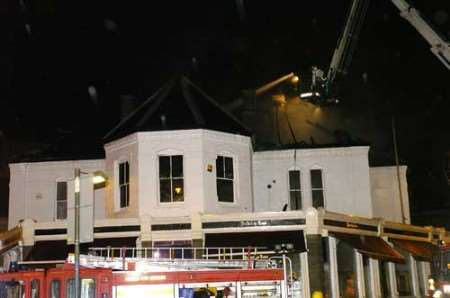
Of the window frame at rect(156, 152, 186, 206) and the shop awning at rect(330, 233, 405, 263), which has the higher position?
the window frame at rect(156, 152, 186, 206)

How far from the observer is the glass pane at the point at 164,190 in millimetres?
20828

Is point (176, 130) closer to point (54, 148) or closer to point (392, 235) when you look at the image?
point (54, 148)


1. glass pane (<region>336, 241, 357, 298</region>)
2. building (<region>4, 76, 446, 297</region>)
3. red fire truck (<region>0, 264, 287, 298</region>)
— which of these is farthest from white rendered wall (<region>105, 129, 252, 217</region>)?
red fire truck (<region>0, 264, 287, 298</region>)

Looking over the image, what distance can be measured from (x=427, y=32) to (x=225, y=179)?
8424mm

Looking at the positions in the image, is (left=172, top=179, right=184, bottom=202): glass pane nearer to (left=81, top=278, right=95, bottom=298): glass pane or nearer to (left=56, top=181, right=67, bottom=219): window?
(left=56, top=181, right=67, bottom=219): window

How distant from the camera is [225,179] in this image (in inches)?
853

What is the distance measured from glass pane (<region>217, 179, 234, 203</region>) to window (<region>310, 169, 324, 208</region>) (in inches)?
153

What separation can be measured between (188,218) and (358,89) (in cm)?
2016

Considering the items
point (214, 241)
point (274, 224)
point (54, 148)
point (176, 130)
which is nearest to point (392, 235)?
point (274, 224)

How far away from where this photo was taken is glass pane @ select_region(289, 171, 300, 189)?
2403 cm

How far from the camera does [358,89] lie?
120 ft

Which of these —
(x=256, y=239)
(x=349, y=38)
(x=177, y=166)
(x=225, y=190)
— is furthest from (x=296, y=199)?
(x=349, y=38)

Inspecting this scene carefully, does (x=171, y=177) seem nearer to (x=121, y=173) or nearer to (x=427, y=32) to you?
(x=121, y=173)

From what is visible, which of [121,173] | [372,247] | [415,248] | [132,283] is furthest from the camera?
[415,248]
